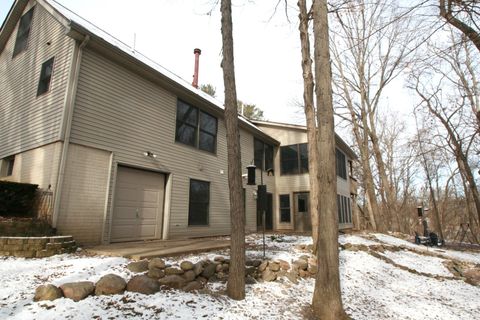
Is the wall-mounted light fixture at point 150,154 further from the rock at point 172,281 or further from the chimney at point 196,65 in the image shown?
the chimney at point 196,65

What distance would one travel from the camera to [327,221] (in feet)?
14.5

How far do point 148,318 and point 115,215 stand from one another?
4581 mm

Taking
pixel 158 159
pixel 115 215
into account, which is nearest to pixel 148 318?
pixel 115 215

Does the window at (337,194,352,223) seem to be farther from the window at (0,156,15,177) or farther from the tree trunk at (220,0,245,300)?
the window at (0,156,15,177)

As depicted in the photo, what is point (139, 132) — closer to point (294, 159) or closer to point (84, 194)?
point (84, 194)

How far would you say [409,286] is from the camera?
22.4 ft

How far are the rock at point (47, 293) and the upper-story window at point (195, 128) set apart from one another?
21.7 ft

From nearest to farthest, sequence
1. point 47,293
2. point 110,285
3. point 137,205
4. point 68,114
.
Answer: point 47,293 → point 110,285 → point 68,114 → point 137,205

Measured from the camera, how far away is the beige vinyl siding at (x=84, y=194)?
6391 millimetres

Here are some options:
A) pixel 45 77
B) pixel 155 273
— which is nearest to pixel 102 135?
pixel 45 77

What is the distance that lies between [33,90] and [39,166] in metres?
2.81

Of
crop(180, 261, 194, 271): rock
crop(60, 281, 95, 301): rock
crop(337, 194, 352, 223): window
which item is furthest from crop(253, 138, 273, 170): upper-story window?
crop(60, 281, 95, 301): rock

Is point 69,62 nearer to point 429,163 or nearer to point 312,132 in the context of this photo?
point 312,132

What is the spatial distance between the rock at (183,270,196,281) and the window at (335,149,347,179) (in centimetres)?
1535
